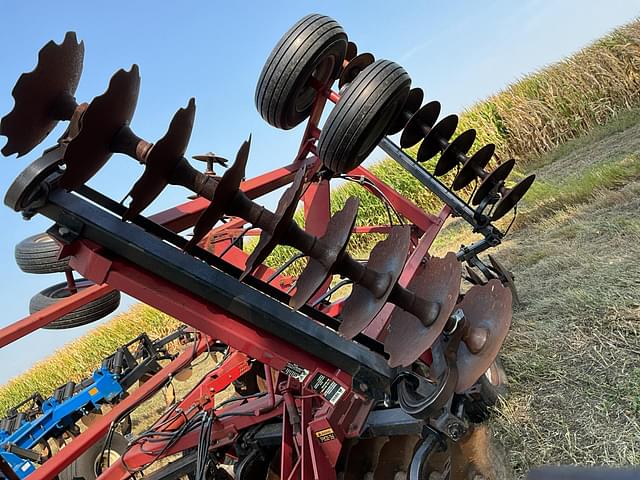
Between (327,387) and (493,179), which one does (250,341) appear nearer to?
(327,387)

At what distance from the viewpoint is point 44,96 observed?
192 cm

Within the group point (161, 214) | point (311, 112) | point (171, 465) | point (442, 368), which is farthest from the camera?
point (311, 112)

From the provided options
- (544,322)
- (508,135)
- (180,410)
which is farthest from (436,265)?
(508,135)

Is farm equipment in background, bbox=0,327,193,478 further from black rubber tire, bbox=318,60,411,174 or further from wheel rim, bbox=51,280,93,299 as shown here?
black rubber tire, bbox=318,60,411,174

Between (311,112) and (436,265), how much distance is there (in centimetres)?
172

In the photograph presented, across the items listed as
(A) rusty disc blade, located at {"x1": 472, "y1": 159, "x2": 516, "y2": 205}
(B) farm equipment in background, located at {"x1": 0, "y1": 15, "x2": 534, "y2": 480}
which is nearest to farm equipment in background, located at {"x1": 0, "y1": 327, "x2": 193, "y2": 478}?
(B) farm equipment in background, located at {"x1": 0, "y1": 15, "x2": 534, "y2": 480}

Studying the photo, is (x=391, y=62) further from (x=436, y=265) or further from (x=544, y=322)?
(x=544, y=322)

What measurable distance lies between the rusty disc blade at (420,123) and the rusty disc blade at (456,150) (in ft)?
0.64

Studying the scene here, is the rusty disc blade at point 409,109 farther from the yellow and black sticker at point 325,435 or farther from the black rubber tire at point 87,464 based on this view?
the black rubber tire at point 87,464

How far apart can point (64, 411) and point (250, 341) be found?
388 cm

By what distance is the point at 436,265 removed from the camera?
2.19 metres

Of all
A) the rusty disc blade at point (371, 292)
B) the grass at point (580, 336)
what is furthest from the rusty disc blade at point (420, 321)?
the grass at point (580, 336)

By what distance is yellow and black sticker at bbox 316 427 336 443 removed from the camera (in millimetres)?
2537

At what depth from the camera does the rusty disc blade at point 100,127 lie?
1.61 m
